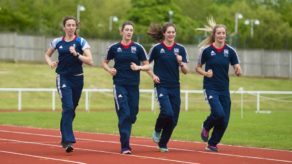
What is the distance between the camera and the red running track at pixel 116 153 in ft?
49.8

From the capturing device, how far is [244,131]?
2523 centimetres

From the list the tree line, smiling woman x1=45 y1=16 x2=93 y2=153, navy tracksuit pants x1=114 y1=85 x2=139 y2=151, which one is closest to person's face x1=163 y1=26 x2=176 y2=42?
navy tracksuit pants x1=114 y1=85 x2=139 y2=151

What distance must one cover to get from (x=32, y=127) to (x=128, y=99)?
994cm

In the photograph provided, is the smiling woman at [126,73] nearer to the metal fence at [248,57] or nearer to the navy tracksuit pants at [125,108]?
the navy tracksuit pants at [125,108]

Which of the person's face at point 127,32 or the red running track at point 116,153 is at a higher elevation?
the person's face at point 127,32

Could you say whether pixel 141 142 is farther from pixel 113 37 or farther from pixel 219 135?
pixel 113 37

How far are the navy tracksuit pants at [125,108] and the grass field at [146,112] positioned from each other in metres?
3.60

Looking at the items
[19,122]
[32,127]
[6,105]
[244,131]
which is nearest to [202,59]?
[244,131]

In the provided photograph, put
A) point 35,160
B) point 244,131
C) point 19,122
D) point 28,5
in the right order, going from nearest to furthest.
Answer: point 35,160, point 244,131, point 19,122, point 28,5

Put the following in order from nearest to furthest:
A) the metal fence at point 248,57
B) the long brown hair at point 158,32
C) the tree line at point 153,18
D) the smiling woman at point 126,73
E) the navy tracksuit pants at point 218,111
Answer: the smiling woman at point 126,73 < the navy tracksuit pants at point 218,111 < the long brown hair at point 158,32 < the metal fence at point 248,57 < the tree line at point 153,18

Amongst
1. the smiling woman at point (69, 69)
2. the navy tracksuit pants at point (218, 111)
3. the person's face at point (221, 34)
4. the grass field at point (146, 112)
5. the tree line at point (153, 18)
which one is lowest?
the grass field at point (146, 112)

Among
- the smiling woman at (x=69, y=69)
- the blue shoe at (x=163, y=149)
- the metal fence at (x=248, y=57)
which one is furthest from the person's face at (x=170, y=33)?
the metal fence at (x=248, y=57)

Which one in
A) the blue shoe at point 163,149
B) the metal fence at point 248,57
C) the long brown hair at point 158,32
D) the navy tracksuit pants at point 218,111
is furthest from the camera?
the metal fence at point 248,57

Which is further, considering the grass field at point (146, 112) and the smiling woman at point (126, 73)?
the grass field at point (146, 112)
